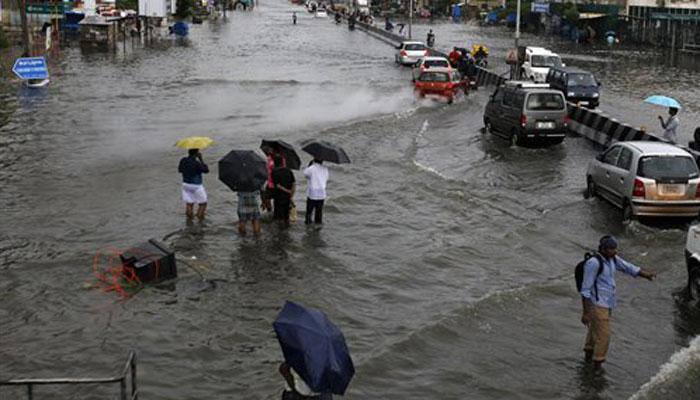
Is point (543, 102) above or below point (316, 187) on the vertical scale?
above

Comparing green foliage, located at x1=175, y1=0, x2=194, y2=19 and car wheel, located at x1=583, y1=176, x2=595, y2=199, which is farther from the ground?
green foliage, located at x1=175, y1=0, x2=194, y2=19

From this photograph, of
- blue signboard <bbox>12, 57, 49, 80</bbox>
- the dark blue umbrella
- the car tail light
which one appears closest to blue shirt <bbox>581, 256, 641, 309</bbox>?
the dark blue umbrella

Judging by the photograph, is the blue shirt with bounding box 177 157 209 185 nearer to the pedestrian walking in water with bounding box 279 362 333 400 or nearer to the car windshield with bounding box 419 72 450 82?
the pedestrian walking in water with bounding box 279 362 333 400

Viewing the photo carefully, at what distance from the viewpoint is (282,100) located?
35.6 metres

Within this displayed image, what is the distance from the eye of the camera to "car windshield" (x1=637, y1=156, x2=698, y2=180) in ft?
52.6

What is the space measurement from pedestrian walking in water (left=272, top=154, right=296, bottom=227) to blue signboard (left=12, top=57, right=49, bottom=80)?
24165 millimetres

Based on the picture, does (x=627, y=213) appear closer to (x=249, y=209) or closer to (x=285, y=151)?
(x=285, y=151)

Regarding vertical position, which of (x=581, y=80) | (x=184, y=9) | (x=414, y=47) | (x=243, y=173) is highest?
(x=184, y=9)

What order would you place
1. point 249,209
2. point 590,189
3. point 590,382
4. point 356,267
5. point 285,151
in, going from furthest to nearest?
point 590,189 → point 285,151 → point 249,209 → point 356,267 → point 590,382

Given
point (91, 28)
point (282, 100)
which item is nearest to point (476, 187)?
point (282, 100)

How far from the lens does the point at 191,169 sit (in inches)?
608

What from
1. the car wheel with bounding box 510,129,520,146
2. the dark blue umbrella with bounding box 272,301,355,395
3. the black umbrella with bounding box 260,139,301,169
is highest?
the black umbrella with bounding box 260,139,301,169

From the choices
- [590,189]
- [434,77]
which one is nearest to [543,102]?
[590,189]

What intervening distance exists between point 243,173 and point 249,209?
0.94 meters
